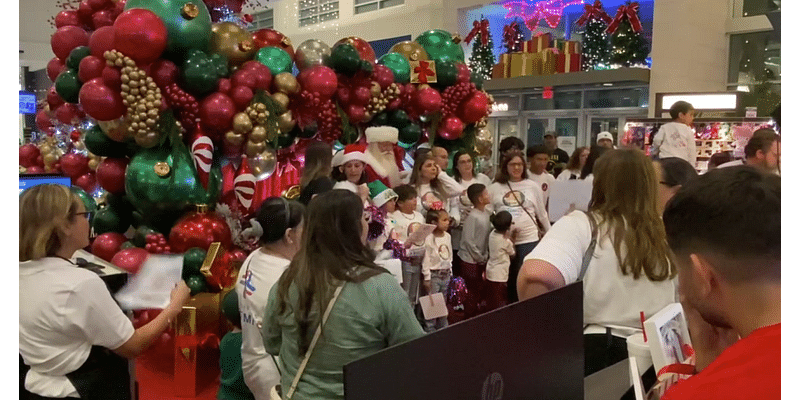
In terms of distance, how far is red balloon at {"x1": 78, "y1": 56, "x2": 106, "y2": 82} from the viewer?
466 cm

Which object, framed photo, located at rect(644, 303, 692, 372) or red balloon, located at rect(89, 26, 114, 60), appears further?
red balloon, located at rect(89, 26, 114, 60)

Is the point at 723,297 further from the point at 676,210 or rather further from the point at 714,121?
the point at 714,121

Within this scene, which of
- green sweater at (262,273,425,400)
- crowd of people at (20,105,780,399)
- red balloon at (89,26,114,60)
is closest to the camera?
crowd of people at (20,105,780,399)

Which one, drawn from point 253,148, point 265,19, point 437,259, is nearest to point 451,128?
point 437,259

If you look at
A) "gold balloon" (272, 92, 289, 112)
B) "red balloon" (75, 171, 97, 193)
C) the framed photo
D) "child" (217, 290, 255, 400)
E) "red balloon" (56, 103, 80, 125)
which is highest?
"gold balloon" (272, 92, 289, 112)

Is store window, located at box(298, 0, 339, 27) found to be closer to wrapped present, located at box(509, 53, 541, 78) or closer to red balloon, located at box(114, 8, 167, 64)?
wrapped present, located at box(509, 53, 541, 78)

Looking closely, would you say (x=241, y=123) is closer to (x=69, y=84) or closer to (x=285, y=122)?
(x=285, y=122)

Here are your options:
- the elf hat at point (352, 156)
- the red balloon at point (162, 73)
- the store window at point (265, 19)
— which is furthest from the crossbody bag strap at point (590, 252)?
the store window at point (265, 19)

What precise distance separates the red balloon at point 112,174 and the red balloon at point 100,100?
59cm

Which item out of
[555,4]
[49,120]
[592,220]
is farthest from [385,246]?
[555,4]

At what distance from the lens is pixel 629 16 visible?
35.3 feet

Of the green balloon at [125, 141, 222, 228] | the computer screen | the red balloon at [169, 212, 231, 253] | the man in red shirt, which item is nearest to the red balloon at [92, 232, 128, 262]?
the green balloon at [125, 141, 222, 228]

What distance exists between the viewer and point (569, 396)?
128cm

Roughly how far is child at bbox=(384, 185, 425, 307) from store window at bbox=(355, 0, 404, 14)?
10.7m
